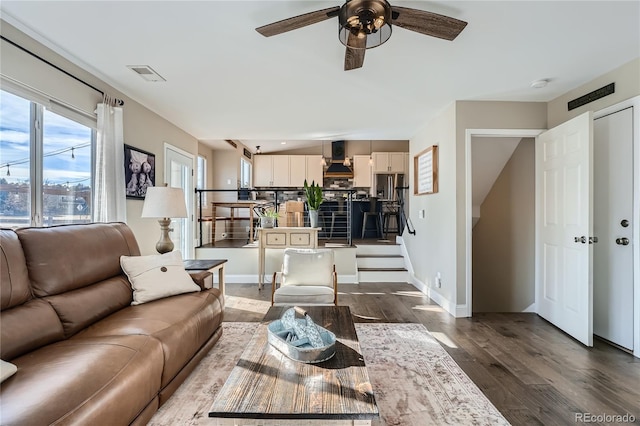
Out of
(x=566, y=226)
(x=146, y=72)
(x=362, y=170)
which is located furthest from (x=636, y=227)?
(x=362, y=170)

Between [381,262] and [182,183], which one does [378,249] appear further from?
[182,183]

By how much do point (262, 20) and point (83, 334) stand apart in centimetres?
229

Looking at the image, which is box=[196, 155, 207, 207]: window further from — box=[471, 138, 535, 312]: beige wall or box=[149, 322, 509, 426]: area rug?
box=[471, 138, 535, 312]: beige wall

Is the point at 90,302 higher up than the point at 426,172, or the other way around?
the point at 426,172

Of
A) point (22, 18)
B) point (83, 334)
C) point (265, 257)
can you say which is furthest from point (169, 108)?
point (83, 334)

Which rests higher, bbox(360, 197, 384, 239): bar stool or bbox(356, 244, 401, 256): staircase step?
bbox(360, 197, 384, 239): bar stool

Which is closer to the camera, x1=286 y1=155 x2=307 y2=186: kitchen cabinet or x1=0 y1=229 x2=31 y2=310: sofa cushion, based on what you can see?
x1=0 y1=229 x2=31 y2=310: sofa cushion

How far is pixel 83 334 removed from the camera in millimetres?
1794

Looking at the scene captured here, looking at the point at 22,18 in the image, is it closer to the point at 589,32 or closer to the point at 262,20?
the point at 262,20

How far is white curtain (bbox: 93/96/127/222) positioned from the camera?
291 centimetres

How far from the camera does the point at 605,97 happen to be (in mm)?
2887

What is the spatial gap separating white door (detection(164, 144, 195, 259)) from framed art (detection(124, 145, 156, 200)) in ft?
1.65

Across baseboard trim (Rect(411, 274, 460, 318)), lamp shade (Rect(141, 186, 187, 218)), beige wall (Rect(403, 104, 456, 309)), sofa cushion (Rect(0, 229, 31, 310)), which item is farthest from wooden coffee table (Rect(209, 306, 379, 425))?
beige wall (Rect(403, 104, 456, 309))

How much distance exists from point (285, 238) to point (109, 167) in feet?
8.27
